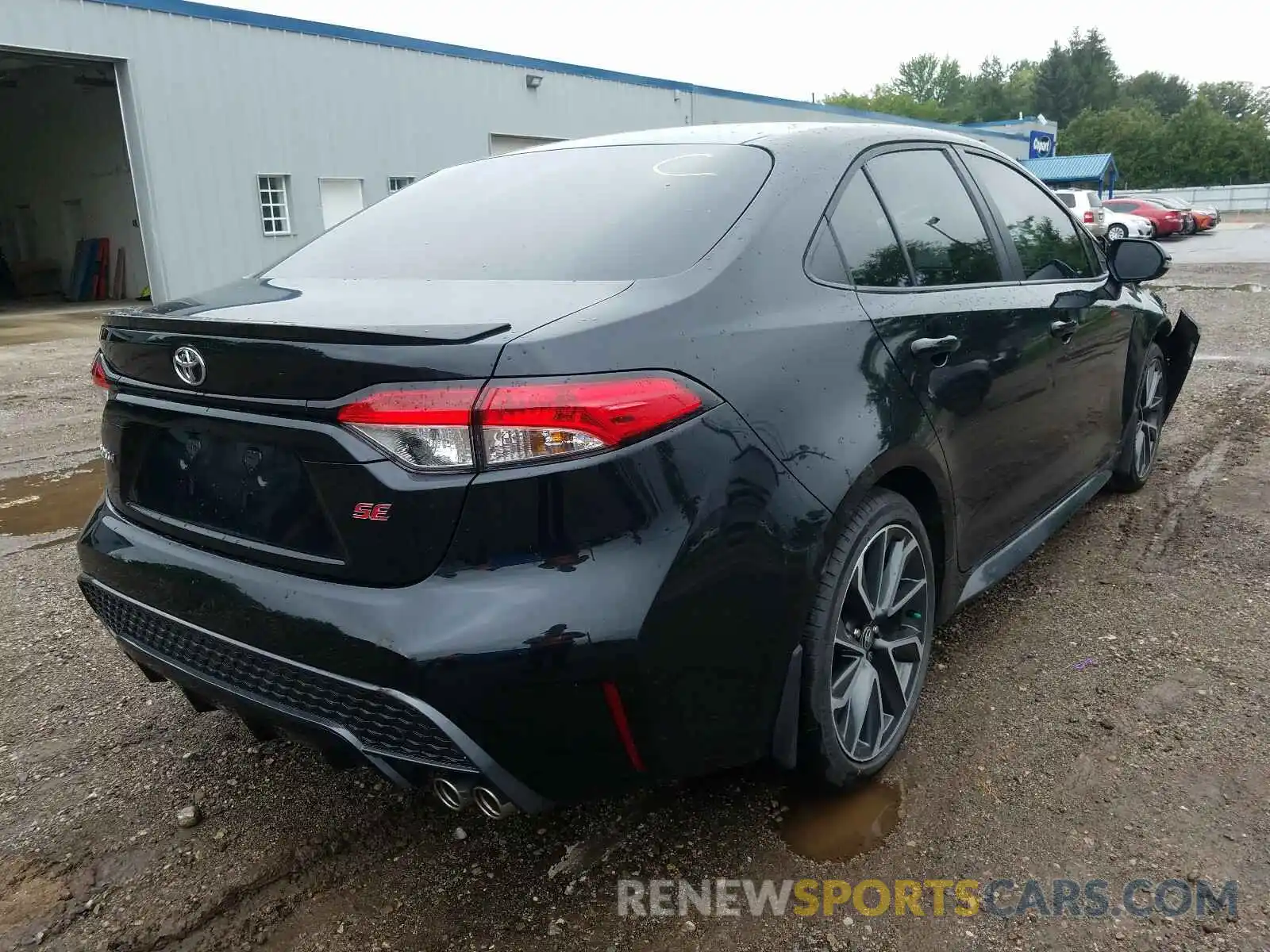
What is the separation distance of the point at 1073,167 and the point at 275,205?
131ft

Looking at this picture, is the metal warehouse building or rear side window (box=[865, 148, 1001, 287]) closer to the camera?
rear side window (box=[865, 148, 1001, 287])

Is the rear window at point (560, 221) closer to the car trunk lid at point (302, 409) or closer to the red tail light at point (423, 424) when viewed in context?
the car trunk lid at point (302, 409)

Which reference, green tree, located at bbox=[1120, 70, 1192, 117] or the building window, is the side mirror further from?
green tree, located at bbox=[1120, 70, 1192, 117]

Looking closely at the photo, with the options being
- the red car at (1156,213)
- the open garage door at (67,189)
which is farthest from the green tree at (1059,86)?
the open garage door at (67,189)

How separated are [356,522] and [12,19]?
1677 centimetres

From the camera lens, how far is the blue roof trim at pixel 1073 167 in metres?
44.0

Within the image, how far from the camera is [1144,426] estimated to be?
4.61 metres

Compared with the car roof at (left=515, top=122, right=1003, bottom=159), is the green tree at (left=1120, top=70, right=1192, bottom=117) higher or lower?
higher

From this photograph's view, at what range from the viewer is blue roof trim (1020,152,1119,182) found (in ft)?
144

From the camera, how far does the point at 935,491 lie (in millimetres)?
2570

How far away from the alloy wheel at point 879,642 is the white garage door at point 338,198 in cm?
1821

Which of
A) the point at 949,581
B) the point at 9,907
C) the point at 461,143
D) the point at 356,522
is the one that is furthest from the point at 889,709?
the point at 461,143

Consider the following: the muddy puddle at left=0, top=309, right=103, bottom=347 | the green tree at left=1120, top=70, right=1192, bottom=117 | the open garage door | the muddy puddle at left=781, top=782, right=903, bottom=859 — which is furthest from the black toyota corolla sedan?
the green tree at left=1120, top=70, right=1192, bottom=117

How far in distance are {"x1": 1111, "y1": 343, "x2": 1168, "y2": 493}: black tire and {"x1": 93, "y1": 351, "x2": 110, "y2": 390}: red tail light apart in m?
3.92
